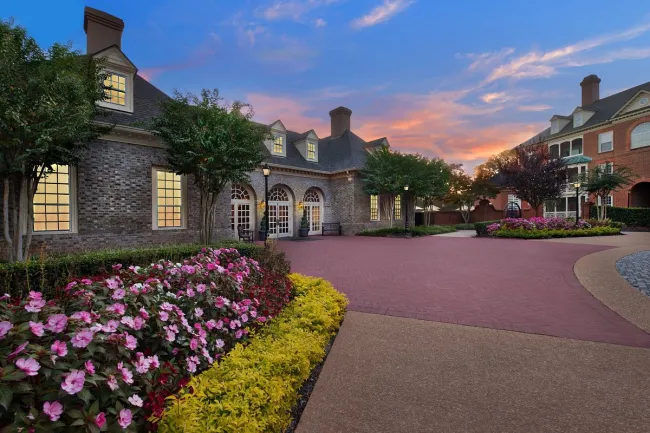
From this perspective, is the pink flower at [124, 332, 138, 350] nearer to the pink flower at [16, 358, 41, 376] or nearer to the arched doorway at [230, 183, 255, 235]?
the pink flower at [16, 358, 41, 376]

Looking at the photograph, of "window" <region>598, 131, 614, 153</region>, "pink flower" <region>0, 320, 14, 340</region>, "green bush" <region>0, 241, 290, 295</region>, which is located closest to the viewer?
"pink flower" <region>0, 320, 14, 340</region>

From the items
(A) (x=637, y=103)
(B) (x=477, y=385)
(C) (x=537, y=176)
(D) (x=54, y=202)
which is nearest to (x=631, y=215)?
(C) (x=537, y=176)

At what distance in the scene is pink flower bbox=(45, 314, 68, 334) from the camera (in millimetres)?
1779

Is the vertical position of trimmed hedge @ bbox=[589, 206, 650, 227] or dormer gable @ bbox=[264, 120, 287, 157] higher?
dormer gable @ bbox=[264, 120, 287, 157]

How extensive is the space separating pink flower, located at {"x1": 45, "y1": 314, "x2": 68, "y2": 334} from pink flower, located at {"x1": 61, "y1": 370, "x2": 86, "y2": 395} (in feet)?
1.32

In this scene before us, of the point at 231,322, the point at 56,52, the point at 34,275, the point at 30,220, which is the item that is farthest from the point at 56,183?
the point at 231,322

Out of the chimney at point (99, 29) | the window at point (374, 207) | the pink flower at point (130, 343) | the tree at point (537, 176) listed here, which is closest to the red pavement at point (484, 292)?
the pink flower at point (130, 343)

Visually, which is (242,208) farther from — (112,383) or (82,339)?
(112,383)

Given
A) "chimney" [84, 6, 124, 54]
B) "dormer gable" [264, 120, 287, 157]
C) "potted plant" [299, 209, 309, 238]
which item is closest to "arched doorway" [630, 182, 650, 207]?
"potted plant" [299, 209, 309, 238]

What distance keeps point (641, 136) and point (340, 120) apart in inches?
947

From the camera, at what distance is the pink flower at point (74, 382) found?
4.77 ft

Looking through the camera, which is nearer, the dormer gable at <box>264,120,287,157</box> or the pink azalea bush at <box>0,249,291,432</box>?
the pink azalea bush at <box>0,249,291,432</box>

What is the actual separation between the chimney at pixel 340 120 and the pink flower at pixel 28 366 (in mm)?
23902

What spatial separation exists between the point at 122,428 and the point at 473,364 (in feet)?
10.3
